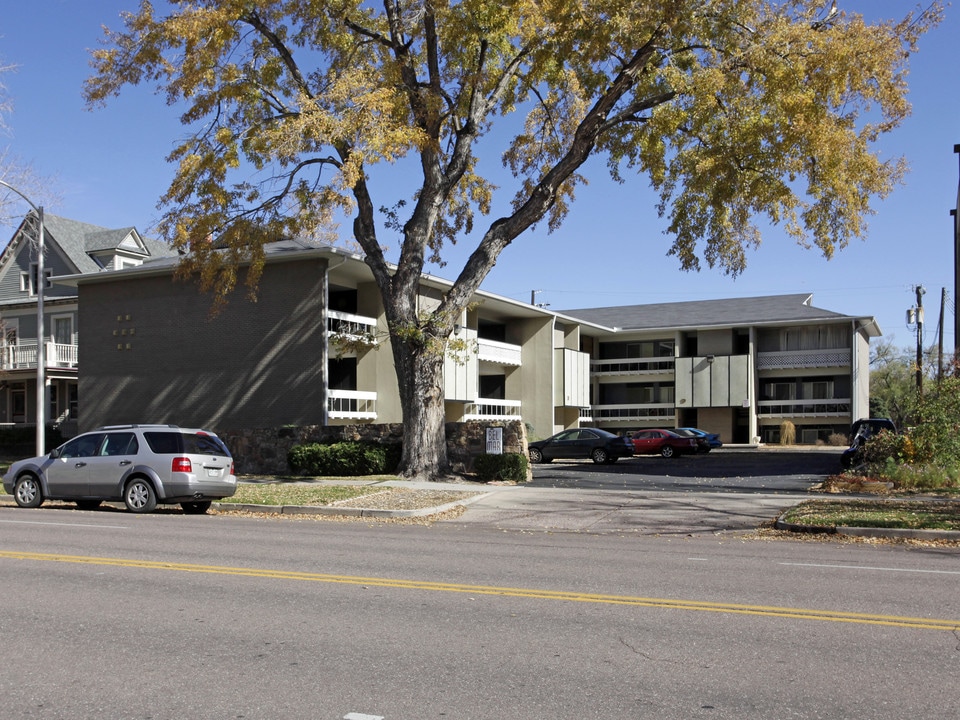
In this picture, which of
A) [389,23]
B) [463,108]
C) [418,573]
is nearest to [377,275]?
[463,108]

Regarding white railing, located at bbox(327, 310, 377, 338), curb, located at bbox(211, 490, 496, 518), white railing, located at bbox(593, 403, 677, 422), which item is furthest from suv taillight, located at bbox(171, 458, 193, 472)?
white railing, located at bbox(593, 403, 677, 422)

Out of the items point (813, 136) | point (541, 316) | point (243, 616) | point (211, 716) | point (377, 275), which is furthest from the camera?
point (541, 316)

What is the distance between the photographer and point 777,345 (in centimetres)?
5328

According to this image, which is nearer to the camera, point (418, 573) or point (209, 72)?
point (418, 573)

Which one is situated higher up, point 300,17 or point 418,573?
point 300,17

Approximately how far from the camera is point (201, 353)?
31938mm

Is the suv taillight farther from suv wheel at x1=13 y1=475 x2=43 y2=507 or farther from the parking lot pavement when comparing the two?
the parking lot pavement

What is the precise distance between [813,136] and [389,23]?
11.3 meters

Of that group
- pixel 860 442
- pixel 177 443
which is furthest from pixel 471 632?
pixel 860 442

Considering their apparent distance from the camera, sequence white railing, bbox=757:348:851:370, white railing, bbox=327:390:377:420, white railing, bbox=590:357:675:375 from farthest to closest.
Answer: white railing, bbox=590:357:675:375 → white railing, bbox=757:348:851:370 → white railing, bbox=327:390:377:420

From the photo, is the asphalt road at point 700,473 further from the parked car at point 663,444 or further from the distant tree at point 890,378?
the distant tree at point 890,378

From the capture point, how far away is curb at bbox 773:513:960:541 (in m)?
14.0

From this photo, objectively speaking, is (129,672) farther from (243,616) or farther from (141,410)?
(141,410)

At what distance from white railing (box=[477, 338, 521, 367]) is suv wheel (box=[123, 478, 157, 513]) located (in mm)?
21892
